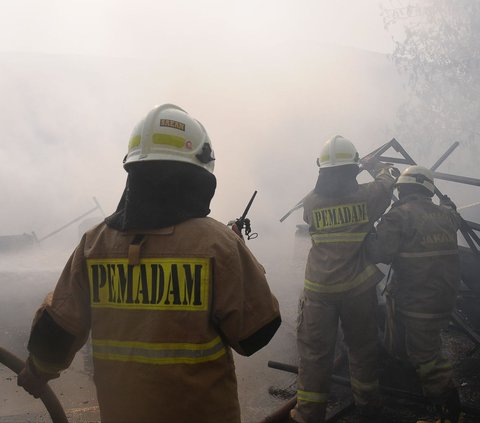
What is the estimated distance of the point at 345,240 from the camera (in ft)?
9.53

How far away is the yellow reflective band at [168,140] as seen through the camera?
1385 mm

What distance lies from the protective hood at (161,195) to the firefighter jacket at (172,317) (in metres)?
0.04

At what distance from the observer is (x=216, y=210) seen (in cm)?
1503

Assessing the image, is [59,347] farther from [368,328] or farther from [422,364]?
[422,364]

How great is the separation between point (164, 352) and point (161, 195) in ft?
1.66

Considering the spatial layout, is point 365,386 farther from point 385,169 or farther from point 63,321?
point 63,321

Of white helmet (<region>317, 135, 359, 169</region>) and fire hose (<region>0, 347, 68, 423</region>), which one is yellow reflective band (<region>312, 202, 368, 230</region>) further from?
fire hose (<region>0, 347, 68, 423</region>)

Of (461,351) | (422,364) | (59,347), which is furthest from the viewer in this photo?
(461,351)

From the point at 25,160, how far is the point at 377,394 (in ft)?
70.8

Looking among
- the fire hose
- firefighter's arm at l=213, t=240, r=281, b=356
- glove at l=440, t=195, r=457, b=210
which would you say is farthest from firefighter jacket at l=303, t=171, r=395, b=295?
the fire hose

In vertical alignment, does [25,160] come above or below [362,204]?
above

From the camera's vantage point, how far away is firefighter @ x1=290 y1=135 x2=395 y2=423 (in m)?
2.85

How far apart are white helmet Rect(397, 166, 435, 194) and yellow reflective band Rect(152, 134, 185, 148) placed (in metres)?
2.35

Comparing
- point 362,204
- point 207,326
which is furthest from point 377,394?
point 207,326
